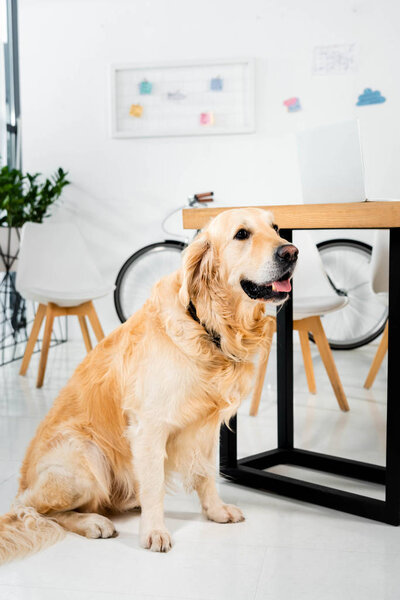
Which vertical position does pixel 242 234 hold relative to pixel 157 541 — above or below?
above

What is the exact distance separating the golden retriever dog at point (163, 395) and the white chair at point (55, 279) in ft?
6.09

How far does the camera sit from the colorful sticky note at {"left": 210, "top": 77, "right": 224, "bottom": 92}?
4.84m

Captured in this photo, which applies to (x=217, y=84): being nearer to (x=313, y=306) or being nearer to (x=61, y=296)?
(x=61, y=296)

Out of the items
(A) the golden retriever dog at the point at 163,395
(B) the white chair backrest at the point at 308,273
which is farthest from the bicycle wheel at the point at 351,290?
(A) the golden retriever dog at the point at 163,395

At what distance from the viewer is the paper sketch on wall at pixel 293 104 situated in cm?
478

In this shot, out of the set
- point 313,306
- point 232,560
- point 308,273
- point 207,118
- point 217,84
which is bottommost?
point 232,560

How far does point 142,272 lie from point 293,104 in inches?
68.5

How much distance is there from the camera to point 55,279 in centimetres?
396

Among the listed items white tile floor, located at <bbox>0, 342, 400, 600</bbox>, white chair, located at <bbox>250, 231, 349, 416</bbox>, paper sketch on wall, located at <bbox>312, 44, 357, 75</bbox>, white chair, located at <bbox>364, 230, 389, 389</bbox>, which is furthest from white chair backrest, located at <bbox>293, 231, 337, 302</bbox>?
paper sketch on wall, located at <bbox>312, 44, 357, 75</bbox>

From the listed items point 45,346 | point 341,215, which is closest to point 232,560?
point 341,215

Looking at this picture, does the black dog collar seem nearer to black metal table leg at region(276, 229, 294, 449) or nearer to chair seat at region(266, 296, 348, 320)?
black metal table leg at region(276, 229, 294, 449)

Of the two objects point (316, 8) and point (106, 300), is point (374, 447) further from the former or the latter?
point (316, 8)

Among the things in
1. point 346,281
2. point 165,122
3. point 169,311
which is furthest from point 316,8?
point 169,311

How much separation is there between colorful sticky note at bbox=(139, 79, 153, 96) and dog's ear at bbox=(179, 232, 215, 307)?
3665mm
